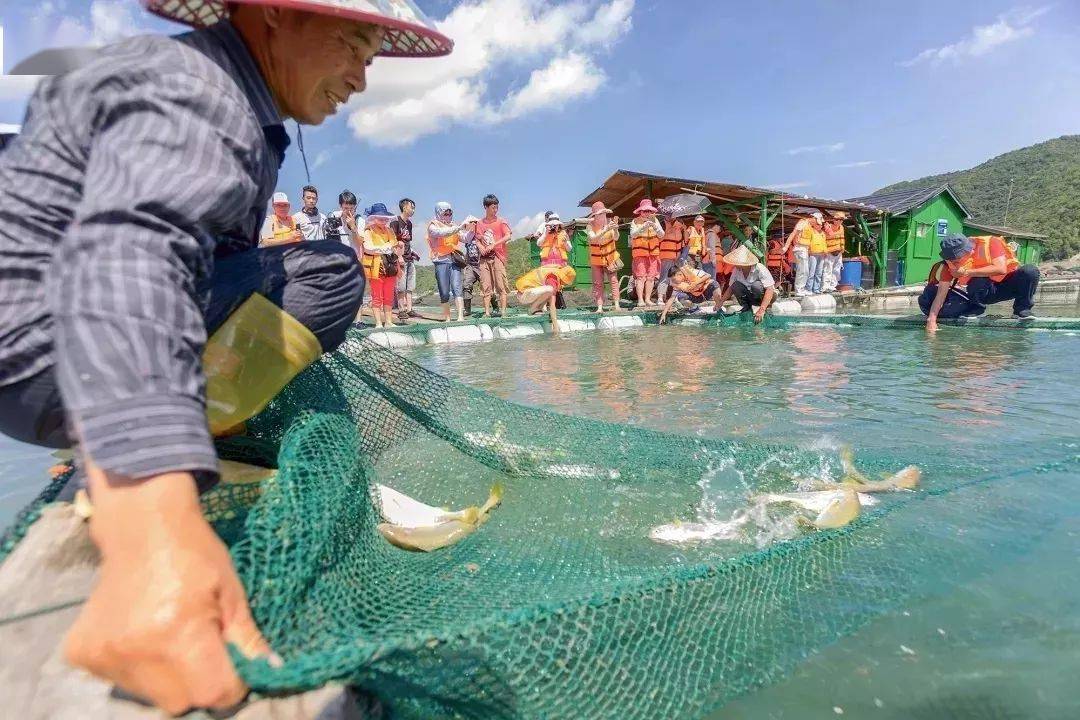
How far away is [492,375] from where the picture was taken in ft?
20.7

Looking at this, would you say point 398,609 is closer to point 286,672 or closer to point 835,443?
point 286,672

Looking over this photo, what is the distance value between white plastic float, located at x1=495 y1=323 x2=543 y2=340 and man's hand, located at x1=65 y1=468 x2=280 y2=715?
9.45 m

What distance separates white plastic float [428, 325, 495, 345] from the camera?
9.91 m

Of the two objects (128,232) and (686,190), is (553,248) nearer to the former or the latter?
(686,190)

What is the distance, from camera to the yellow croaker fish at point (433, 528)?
75.3 inches

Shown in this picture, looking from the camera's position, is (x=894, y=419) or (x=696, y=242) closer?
(x=894, y=419)

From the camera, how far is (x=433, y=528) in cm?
201

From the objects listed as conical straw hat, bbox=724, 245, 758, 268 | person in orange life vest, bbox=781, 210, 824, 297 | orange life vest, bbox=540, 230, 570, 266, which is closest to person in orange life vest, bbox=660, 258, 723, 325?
conical straw hat, bbox=724, 245, 758, 268

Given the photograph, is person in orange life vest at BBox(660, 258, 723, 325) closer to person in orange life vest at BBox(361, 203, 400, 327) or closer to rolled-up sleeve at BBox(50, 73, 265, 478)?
person in orange life vest at BBox(361, 203, 400, 327)

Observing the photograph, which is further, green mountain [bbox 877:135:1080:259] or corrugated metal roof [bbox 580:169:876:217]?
green mountain [bbox 877:135:1080:259]

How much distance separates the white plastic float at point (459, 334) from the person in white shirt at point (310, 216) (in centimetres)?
230

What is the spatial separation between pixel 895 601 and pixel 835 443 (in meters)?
1.88

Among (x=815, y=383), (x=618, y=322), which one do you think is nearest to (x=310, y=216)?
(x=618, y=322)

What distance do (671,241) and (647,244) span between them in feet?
2.13
